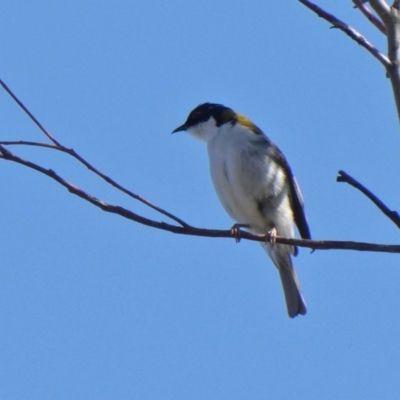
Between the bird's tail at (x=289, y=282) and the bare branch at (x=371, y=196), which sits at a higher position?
the bird's tail at (x=289, y=282)

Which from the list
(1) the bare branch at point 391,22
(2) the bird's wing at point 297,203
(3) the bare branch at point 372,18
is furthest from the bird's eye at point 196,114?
(1) the bare branch at point 391,22

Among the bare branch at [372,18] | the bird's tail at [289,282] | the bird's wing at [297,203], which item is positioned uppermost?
the bird's wing at [297,203]

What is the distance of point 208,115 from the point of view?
25.5ft

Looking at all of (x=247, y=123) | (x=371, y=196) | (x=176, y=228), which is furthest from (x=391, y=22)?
(x=247, y=123)

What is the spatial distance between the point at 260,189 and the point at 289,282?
978 millimetres

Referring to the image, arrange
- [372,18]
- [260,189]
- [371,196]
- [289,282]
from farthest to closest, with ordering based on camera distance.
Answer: [289,282] → [260,189] → [372,18] → [371,196]

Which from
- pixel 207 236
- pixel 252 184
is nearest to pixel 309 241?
pixel 207 236

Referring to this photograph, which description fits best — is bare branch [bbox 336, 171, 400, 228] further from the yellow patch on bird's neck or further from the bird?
the yellow patch on bird's neck

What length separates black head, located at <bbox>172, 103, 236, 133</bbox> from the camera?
7508 mm

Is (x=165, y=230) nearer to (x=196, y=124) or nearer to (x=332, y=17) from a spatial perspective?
(x=332, y=17)

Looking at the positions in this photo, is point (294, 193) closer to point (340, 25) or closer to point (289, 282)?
point (289, 282)

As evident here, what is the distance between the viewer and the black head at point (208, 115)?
751 cm

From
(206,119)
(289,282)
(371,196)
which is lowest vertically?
(371,196)

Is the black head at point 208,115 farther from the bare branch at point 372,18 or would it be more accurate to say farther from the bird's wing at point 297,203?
the bare branch at point 372,18
